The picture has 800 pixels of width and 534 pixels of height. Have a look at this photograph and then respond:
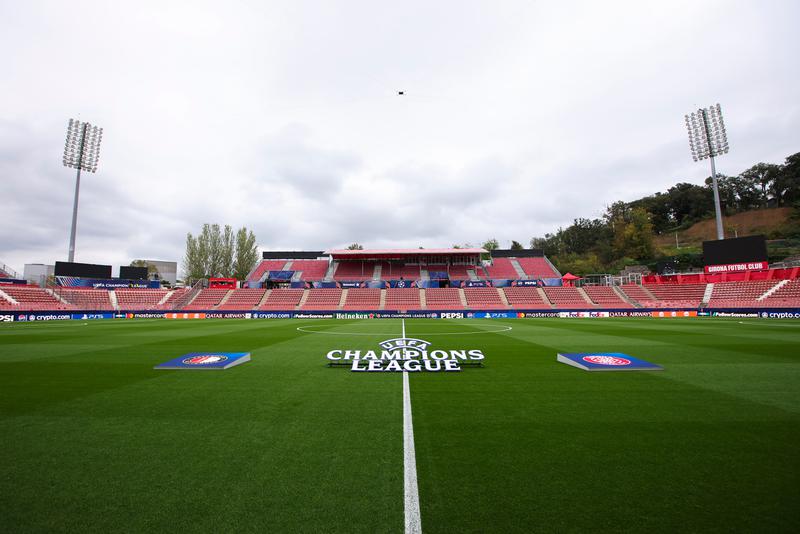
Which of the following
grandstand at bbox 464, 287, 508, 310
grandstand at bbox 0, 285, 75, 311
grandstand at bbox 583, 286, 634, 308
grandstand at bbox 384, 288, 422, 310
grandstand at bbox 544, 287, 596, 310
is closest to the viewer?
grandstand at bbox 0, 285, 75, 311

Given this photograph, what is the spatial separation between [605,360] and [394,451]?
806 cm

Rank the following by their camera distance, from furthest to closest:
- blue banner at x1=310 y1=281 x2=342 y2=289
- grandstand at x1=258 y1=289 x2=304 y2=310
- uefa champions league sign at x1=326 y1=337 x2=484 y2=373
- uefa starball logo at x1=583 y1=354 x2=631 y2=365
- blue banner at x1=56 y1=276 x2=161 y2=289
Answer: blue banner at x1=310 y1=281 x2=342 y2=289, grandstand at x1=258 y1=289 x2=304 y2=310, blue banner at x1=56 y1=276 x2=161 y2=289, uefa starball logo at x1=583 y1=354 x2=631 y2=365, uefa champions league sign at x1=326 y1=337 x2=484 y2=373

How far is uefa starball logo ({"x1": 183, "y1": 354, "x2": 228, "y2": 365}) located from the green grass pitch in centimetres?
134

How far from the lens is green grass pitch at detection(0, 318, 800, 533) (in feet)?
10.4

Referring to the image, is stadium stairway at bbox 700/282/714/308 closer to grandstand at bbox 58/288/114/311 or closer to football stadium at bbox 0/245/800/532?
football stadium at bbox 0/245/800/532

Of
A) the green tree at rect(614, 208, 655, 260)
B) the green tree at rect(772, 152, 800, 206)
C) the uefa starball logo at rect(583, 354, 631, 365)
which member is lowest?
the uefa starball logo at rect(583, 354, 631, 365)

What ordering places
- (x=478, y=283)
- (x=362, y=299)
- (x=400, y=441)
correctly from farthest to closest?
(x=478, y=283)
(x=362, y=299)
(x=400, y=441)

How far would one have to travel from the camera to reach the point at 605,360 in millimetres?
10039

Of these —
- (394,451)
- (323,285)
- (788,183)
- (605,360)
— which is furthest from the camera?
(788,183)

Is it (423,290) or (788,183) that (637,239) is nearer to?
(788,183)

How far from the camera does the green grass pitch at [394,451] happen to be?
3170mm

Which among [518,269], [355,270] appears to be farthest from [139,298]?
[518,269]

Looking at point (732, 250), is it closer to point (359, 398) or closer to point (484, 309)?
point (484, 309)

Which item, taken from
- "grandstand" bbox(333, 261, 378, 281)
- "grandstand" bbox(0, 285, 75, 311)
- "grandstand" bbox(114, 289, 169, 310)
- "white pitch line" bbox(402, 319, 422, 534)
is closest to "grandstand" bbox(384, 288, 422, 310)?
"grandstand" bbox(333, 261, 378, 281)
